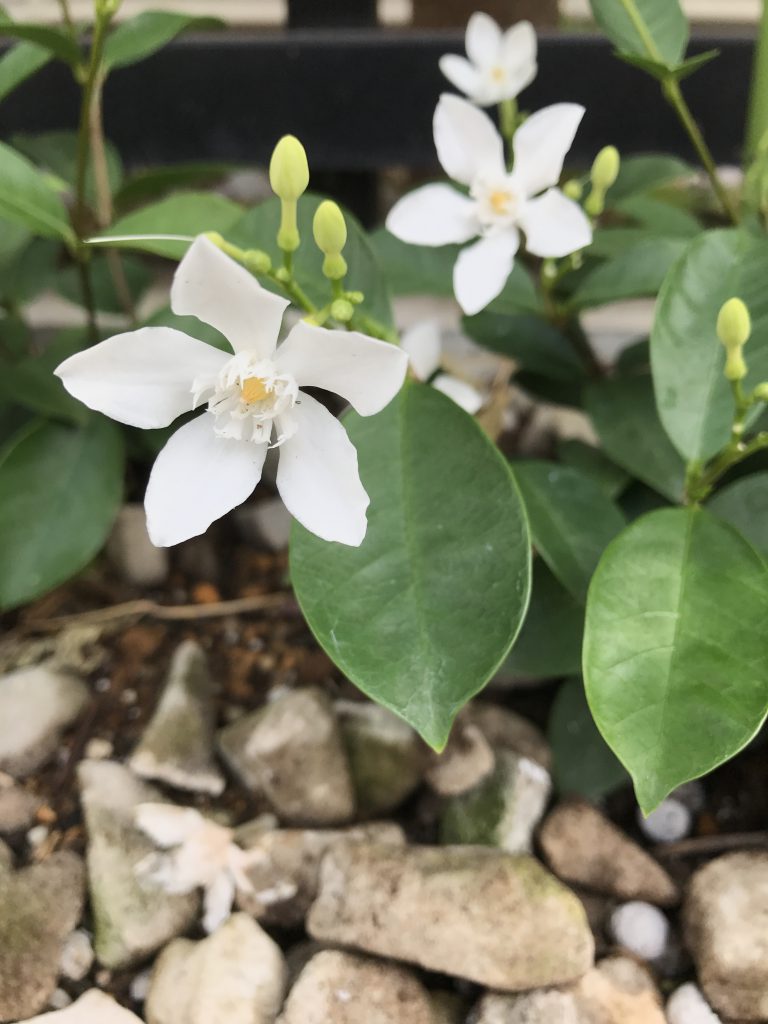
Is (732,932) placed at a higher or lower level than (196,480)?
lower

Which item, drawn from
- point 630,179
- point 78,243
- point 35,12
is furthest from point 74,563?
point 35,12

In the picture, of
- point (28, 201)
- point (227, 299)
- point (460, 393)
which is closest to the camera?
point (227, 299)

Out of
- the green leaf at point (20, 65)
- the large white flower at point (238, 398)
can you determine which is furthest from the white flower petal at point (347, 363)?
the green leaf at point (20, 65)

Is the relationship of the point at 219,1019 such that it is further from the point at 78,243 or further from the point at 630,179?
the point at 630,179

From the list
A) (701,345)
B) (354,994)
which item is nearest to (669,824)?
(354,994)

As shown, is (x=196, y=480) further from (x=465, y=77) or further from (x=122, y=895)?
(x=465, y=77)

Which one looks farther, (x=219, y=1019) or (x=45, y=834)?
(x=45, y=834)
